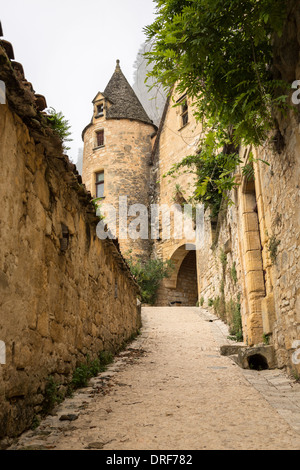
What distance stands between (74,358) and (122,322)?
326 cm

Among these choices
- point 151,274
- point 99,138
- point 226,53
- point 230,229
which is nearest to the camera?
point 226,53

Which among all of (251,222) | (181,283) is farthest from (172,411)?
(181,283)

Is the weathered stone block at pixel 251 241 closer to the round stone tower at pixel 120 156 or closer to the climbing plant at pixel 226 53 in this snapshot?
Answer: the climbing plant at pixel 226 53

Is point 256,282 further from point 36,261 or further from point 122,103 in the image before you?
point 122,103

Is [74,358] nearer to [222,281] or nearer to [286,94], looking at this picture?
[286,94]

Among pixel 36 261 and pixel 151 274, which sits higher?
pixel 151 274

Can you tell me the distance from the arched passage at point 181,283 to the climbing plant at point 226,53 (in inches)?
478

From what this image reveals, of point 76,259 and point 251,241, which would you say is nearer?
point 76,259

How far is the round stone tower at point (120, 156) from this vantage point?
17.8 m

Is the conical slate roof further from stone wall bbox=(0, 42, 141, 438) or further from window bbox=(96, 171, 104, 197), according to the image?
stone wall bbox=(0, 42, 141, 438)

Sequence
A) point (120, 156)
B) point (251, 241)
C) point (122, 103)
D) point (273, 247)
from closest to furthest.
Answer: point (273, 247), point (251, 241), point (120, 156), point (122, 103)

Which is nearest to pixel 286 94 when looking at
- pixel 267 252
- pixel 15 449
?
pixel 267 252

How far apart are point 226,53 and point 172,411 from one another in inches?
129

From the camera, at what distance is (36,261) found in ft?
9.11
